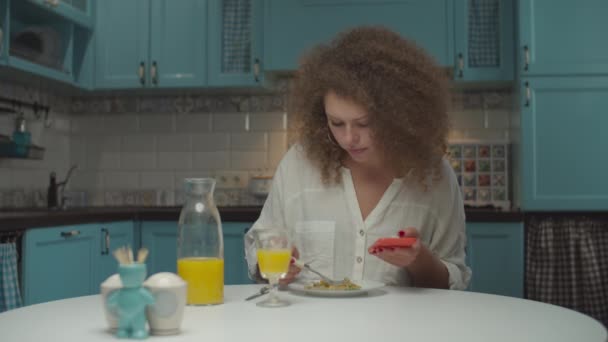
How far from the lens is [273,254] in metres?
1.32

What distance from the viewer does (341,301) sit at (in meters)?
1.38

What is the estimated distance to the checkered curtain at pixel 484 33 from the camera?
368 cm

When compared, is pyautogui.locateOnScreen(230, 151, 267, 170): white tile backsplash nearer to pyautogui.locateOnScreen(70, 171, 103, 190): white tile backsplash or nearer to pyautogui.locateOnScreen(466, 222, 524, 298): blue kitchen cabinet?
pyautogui.locateOnScreen(70, 171, 103, 190): white tile backsplash

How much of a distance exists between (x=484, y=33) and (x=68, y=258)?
231 centimetres

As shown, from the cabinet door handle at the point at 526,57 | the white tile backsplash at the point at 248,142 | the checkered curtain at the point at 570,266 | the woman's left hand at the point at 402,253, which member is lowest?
the checkered curtain at the point at 570,266

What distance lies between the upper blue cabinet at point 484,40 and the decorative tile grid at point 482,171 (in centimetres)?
40

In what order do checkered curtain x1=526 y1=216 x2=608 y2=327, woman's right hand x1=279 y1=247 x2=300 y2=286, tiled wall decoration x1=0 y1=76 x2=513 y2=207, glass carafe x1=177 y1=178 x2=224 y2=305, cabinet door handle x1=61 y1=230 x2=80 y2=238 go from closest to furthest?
1. glass carafe x1=177 y1=178 x2=224 y2=305
2. woman's right hand x1=279 y1=247 x2=300 y2=286
3. cabinet door handle x1=61 y1=230 x2=80 y2=238
4. checkered curtain x1=526 y1=216 x2=608 y2=327
5. tiled wall decoration x1=0 y1=76 x2=513 y2=207

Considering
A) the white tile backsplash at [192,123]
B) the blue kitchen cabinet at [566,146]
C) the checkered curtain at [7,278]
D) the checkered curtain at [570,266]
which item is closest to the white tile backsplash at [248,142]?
the white tile backsplash at [192,123]

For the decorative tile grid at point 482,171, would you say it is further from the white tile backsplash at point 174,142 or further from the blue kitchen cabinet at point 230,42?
the white tile backsplash at point 174,142

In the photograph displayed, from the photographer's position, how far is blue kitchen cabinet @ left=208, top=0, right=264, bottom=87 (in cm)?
387

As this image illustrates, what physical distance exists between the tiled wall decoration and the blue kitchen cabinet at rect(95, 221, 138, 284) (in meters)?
0.66

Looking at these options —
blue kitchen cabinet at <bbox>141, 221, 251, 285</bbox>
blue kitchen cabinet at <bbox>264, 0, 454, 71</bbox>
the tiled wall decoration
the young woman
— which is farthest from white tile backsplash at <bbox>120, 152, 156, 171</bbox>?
the young woman

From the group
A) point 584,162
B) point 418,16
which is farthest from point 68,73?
point 584,162

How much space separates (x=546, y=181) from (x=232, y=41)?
179cm
